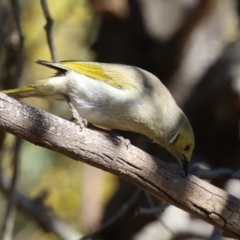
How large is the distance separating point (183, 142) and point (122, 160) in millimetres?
1158

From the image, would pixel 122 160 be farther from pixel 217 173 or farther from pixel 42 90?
pixel 217 173

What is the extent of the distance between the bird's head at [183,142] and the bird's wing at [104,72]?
0.42m

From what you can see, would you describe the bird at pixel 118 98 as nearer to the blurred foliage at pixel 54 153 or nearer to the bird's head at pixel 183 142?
the bird's head at pixel 183 142

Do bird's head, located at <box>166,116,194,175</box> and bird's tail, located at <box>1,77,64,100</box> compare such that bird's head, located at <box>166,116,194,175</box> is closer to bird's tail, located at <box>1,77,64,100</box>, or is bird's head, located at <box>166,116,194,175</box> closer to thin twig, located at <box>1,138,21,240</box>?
bird's tail, located at <box>1,77,64,100</box>

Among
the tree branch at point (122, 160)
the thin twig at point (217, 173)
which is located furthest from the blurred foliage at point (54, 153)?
the tree branch at point (122, 160)

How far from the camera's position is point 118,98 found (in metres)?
3.72

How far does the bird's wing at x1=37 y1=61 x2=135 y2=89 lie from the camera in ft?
12.5

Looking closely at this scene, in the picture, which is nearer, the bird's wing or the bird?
the bird

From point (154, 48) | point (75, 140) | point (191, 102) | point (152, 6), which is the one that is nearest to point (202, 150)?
point (191, 102)

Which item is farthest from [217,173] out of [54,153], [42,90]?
[54,153]

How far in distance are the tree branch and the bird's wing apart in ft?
3.36

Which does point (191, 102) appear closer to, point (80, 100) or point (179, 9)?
point (179, 9)

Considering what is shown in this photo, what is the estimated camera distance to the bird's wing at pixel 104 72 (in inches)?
151

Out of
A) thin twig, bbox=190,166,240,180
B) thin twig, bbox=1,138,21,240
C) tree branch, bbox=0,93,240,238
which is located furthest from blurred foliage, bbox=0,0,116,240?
tree branch, bbox=0,93,240,238
